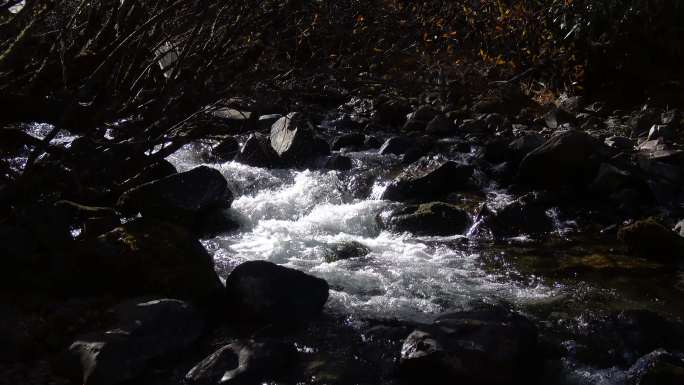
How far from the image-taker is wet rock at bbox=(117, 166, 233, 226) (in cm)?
668

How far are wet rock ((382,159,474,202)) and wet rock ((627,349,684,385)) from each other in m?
4.08

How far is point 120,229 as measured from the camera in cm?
494

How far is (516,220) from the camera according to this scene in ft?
22.9

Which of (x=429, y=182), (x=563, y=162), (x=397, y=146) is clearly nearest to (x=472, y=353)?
(x=429, y=182)

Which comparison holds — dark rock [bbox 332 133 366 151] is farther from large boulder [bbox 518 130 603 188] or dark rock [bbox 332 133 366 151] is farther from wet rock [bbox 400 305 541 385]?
wet rock [bbox 400 305 541 385]

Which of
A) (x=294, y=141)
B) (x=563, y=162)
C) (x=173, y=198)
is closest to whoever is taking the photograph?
(x=173, y=198)

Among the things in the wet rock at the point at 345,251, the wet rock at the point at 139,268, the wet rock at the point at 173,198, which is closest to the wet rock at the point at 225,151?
the wet rock at the point at 173,198

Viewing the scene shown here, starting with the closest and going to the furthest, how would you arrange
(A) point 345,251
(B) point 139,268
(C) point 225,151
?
(B) point 139,268 < (A) point 345,251 < (C) point 225,151

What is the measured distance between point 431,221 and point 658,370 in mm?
3297

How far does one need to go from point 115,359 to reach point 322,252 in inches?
107

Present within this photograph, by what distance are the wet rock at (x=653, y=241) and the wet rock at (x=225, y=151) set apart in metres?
5.40

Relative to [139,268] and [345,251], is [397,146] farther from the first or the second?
[139,268]

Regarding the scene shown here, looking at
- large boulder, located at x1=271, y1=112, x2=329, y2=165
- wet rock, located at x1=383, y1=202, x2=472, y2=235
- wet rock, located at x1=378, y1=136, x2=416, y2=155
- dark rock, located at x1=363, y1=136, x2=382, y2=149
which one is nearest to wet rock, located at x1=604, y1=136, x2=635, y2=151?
wet rock, located at x1=378, y1=136, x2=416, y2=155

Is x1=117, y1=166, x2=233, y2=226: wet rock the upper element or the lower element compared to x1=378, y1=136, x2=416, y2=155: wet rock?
upper
